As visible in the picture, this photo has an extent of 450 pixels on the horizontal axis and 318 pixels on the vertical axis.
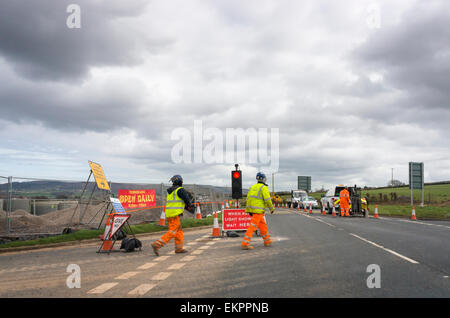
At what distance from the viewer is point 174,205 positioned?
10406 millimetres

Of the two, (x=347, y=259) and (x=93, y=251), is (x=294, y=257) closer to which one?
(x=347, y=259)

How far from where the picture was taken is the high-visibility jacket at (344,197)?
27.7 meters

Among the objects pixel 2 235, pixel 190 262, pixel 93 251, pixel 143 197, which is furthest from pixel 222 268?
pixel 143 197

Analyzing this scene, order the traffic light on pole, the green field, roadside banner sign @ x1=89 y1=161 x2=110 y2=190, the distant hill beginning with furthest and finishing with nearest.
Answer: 1. the green field
2. the traffic light on pole
3. the distant hill
4. roadside banner sign @ x1=89 y1=161 x2=110 y2=190

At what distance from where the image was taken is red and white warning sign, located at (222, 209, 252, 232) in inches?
579

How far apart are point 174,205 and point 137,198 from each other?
11.0 meters

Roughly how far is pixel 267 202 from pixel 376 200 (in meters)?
51.6

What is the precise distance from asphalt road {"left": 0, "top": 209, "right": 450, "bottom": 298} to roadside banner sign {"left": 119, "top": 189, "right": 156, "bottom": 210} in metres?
8.21

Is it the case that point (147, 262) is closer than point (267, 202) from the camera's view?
Yes

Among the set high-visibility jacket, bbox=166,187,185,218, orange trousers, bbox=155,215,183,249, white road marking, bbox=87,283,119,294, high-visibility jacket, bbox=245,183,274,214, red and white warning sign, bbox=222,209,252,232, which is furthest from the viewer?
red and white warning sign, bbox=222,209,252,232

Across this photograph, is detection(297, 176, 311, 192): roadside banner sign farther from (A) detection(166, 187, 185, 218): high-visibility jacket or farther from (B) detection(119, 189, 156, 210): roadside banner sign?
(A) detection(166, 187, 185, 218): high-visibility jacket

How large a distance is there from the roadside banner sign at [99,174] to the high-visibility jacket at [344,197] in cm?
1733

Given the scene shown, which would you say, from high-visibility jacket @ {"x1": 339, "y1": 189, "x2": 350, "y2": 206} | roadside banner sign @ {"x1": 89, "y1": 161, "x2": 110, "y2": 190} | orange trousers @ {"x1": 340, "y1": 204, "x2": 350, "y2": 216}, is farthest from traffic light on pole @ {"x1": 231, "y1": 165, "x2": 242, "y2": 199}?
orange trousers @ {"x1": 340, "y1": 204, "x2": 350, "y2": 216}
